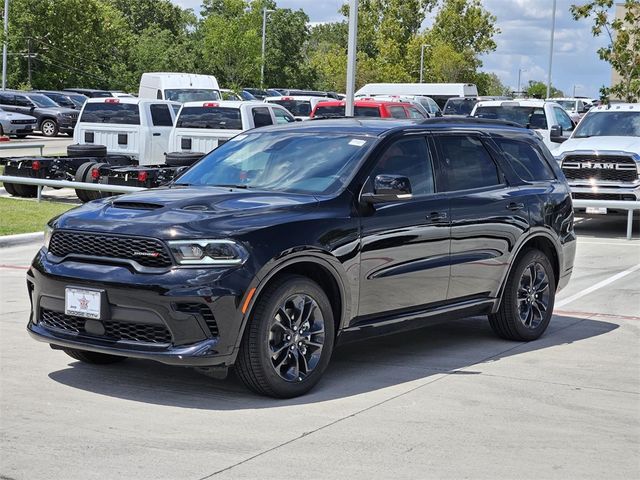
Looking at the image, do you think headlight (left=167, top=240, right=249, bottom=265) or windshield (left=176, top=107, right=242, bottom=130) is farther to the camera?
windshield (left=176, top=107, right=242, bottom=130)

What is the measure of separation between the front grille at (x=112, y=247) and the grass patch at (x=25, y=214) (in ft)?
28.2

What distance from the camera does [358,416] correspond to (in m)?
6.68

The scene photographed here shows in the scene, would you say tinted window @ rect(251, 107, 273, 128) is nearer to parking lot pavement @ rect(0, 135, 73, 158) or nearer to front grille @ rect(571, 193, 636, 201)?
front grille @ rect(571, 193, 636, 201)

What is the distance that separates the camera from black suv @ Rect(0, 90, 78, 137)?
4375 cm

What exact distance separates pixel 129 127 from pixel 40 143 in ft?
47.5

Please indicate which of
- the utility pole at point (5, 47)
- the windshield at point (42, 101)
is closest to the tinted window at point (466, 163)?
the windshield at point (42, 101)

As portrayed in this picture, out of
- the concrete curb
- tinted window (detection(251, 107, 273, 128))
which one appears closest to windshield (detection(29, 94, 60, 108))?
tinted window (detection(251, 107, 273, 128))

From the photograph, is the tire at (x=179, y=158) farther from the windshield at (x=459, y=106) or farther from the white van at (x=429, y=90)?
the white van at (x=429, y=90)

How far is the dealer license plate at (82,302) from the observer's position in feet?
22.2

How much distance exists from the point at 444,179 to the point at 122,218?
2633mm

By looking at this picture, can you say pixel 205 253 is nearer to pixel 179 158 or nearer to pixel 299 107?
pixel 179 158

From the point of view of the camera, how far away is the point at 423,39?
255 ft

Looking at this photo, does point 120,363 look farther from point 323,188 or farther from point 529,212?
point 529,212

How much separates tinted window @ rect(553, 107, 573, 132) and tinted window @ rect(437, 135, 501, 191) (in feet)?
52.1
